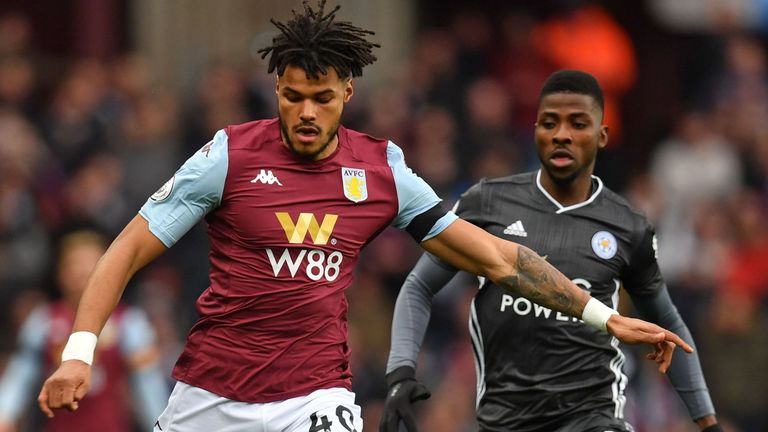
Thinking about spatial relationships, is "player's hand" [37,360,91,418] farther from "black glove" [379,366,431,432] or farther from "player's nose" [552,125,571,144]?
"player's nose" [552,125,571,144]

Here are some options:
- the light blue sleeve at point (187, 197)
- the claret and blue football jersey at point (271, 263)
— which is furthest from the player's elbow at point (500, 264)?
the light blue sleeve at point (187, 197)

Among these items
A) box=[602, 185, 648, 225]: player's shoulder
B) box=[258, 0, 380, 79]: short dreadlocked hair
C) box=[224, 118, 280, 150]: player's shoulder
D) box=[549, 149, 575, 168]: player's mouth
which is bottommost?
box=[602, 185, 648, 225]: player's shoulder

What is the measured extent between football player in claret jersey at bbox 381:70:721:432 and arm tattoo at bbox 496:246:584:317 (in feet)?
1.35

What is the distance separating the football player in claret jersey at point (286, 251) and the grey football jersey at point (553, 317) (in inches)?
21.4

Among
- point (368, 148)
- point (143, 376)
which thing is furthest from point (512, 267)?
point (143, 376)

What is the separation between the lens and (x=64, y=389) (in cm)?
609

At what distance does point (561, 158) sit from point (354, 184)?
1220 millimetres

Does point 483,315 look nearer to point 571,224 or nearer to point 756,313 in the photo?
point 571,224

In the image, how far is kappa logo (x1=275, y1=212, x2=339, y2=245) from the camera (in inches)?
270

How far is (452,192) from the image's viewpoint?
565 inches

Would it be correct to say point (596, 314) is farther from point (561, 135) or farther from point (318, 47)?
point (318, 47)

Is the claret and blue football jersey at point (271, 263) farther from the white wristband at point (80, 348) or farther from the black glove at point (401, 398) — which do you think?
the white wristband at point (80, 348)

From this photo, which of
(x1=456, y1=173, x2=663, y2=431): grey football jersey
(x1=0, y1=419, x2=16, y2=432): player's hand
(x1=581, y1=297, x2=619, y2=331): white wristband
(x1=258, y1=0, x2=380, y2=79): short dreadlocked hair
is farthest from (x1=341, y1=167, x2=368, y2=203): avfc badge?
(x1=0, y1=419, x2=16, y2=432): player's hand

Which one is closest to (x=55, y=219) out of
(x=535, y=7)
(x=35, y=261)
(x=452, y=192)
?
(x=35, y=261)
